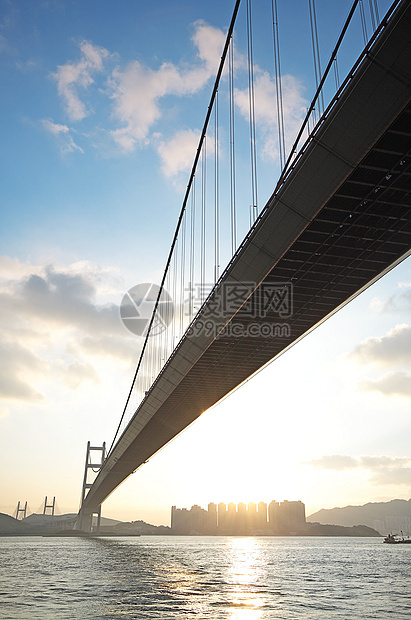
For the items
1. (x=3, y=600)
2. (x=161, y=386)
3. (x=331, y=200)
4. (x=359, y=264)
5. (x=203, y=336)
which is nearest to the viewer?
(x=331, y=200)

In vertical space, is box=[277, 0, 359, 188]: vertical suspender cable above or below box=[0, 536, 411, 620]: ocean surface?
above

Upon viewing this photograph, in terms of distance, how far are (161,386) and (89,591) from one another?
A: 16582 millimetres

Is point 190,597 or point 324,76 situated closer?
point 324,76

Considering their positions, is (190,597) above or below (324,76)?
below

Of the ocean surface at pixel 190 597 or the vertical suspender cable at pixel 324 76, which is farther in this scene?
the ocean surface at pixel 190 597

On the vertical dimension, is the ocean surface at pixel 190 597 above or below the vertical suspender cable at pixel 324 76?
below

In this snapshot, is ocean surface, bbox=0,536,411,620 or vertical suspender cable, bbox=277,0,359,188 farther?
ocean surface, bbox=0,536,411,620

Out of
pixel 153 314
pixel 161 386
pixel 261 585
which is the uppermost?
pixel 153 314

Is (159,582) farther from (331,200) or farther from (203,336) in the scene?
(331,200)

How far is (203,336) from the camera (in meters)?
26.2

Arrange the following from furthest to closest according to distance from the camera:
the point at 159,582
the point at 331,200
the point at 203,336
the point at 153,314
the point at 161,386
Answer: the point at 153,314
the point at 161,386
the point at 203,336
the point at 159,582
the point at 331,200

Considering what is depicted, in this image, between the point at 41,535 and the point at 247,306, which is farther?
the point at 41,535

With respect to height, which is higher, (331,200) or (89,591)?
(331,200)

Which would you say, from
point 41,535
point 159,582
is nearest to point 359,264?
point 159,582
